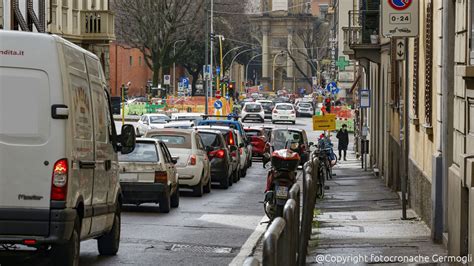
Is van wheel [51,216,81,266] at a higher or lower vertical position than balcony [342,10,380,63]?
lower

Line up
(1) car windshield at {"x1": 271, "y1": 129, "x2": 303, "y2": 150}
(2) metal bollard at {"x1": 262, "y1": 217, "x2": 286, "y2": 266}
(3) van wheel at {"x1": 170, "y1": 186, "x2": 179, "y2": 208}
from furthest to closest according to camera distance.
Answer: (1) car windshield at {"x1": 271, "y1": 129, "x2": 303, "y2": 150} < (3) van wheel at {"x1": 170, "y1": 186, "x2": 179, "y2": 208} < (2) metal bollard at {"x1": 262, "y1": 217, "x2": 286, "y2": 266}

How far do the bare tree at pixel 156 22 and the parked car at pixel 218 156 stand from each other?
54524 millimetres

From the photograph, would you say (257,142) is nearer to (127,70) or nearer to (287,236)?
(287,236)

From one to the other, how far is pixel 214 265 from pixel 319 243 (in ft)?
7.93

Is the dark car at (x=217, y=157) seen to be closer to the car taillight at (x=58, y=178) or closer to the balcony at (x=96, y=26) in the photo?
the balcony at (x=96, y=26)

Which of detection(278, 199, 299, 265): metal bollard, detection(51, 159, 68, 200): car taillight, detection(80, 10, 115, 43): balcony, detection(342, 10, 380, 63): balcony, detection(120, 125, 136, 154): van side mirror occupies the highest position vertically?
detection(80, 10, 115, 43): balcony

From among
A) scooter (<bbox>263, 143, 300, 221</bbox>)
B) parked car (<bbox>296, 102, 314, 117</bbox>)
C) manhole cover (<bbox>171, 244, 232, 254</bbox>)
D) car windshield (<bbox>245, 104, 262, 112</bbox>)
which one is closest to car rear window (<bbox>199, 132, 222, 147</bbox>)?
scooter (<bbox>263, 143, 300, 221</bbox>)

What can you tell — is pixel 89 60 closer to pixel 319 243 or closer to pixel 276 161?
pixel 319 243

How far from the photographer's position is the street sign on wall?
63.1ft

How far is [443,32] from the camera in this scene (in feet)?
52.5

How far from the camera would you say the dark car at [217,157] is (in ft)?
107

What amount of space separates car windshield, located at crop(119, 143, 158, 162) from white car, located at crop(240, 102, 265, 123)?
222 ft

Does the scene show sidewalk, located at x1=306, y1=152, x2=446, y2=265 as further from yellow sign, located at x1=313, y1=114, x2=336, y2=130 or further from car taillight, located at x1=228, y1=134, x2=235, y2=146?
yellow sign, located at x1=313, y1=114, x2=336, y2=130

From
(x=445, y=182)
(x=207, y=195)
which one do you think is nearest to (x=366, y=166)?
(x=207, y=195)
